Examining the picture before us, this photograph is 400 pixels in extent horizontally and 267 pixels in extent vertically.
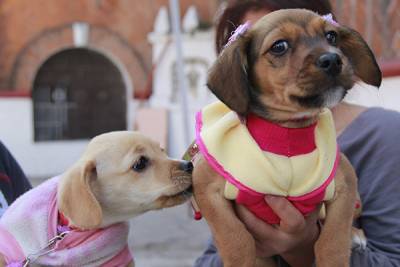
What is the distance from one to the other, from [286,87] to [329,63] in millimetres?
175

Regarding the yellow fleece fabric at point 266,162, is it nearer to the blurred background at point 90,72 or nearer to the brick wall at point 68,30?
the blurred background at point 90,72

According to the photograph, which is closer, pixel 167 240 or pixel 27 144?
pixel 167 240

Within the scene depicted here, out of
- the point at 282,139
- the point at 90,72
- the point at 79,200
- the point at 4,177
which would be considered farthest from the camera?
the point at 90,72

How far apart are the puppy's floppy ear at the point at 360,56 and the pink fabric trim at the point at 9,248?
4.79 feet

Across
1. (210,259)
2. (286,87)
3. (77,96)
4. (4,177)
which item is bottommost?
(210,259)

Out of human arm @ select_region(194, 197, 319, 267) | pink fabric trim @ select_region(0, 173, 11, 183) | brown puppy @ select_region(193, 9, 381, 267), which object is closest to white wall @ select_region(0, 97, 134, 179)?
pink fabric trim @ select_region(0, 173, 11, 183)

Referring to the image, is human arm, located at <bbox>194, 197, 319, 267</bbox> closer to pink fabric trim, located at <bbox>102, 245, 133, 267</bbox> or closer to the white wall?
pink fabric trim, located at <bbox>102, 245, 133, 267</bbox>

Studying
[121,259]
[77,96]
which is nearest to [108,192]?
[121,259]

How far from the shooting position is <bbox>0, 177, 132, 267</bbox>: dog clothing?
8.07 ft

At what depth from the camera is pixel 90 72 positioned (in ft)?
45.5

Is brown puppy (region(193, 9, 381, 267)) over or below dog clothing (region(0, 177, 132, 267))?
over

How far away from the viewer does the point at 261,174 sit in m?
2.11

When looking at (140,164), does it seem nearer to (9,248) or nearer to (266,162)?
(9,248)

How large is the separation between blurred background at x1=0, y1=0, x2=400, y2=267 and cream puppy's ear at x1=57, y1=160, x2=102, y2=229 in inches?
378
